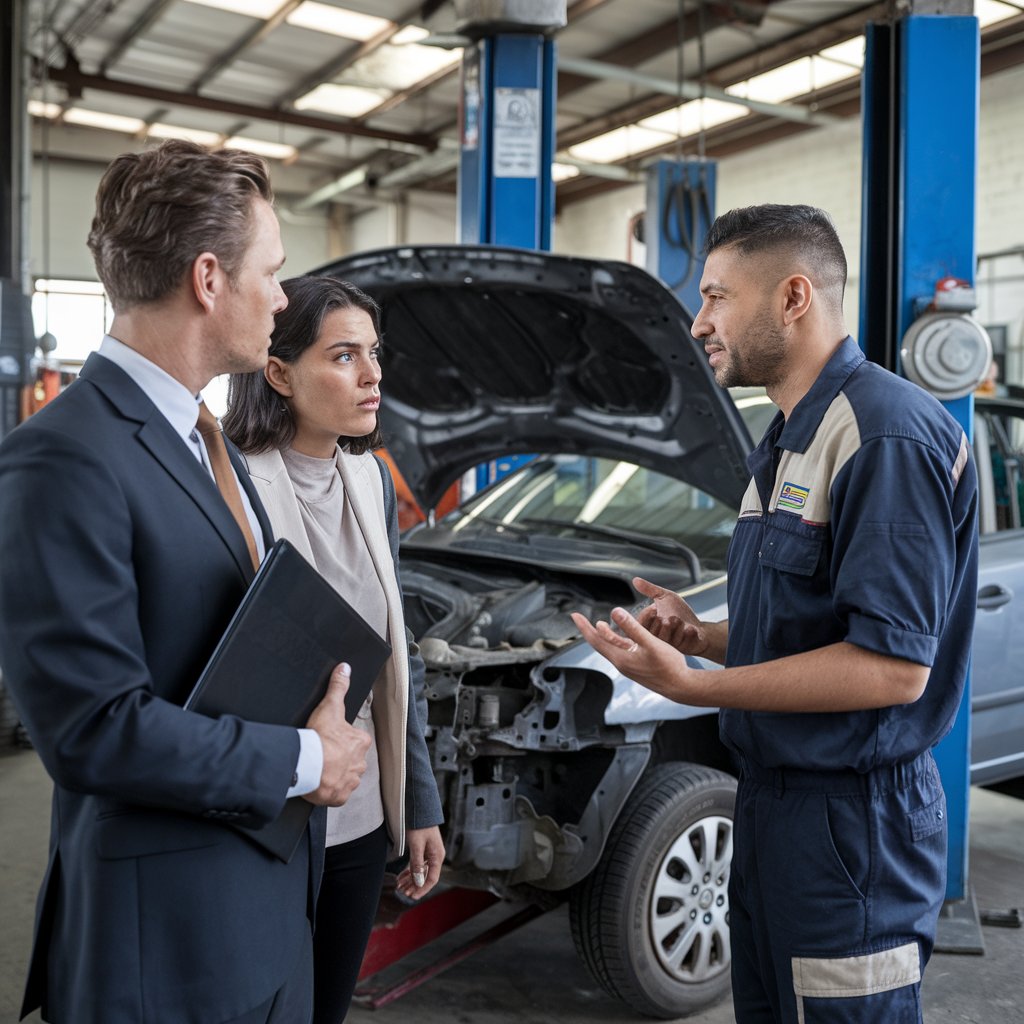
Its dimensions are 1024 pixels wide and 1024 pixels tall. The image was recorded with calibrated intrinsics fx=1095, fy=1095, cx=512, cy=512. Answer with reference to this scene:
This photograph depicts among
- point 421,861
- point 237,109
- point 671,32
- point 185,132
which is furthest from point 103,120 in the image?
point 421,861

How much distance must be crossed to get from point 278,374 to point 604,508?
2.09 meters

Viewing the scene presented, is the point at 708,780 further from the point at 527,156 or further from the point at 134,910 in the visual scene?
the point at 527,156

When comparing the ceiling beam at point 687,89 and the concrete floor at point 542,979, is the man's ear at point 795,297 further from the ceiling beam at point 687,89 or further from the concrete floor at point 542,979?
the ceiling beam at point 687,89

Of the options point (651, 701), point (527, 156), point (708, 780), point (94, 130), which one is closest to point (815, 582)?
point (651, 701)

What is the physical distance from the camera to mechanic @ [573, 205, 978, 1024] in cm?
139

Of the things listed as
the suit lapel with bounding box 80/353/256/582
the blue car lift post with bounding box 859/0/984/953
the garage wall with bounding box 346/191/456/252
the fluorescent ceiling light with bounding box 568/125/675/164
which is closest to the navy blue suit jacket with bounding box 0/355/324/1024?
the suit lapel with bounding box 80/353/256/582

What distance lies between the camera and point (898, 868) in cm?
148

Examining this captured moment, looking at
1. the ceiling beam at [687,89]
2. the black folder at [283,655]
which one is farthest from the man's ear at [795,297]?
the ceiling beam at [687,89]

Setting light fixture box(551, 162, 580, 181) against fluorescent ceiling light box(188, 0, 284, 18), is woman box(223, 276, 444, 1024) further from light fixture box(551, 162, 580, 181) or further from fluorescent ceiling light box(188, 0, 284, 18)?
light fixture box(551, 162, 580, 181)

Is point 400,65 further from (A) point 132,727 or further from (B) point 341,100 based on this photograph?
(A) point 132,727

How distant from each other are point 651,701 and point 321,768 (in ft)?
5.47

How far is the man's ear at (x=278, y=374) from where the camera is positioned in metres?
1.84

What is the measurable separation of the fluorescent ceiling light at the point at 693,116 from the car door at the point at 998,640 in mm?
8468

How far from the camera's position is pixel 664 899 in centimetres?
283
